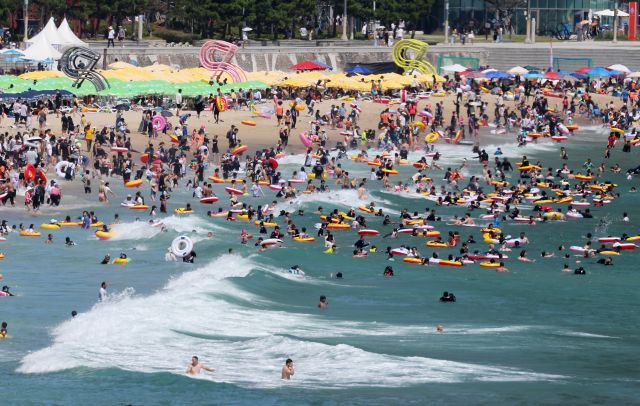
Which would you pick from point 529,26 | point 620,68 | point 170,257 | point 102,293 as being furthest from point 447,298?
point 529,26

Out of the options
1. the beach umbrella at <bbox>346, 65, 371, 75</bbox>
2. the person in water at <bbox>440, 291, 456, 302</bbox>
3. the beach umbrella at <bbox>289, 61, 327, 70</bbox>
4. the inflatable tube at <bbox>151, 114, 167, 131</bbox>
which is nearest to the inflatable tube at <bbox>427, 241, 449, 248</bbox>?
the person in water at <bbox>440, 291, 456, 302</bbox>

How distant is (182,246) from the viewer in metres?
48.5

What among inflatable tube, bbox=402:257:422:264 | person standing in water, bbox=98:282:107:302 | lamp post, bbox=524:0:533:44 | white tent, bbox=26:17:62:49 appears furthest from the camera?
lamp post, bbox=524:0:533:44

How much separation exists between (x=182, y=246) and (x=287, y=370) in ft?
45.5

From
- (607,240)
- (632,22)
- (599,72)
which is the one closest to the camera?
(607,240)

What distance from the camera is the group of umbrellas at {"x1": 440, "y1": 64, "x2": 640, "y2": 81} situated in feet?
318

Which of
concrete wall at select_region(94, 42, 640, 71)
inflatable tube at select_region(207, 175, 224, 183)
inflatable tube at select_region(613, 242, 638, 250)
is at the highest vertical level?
concrete wall at select_region(94, 42, 640, 71)

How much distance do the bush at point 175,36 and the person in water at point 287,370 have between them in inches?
2828

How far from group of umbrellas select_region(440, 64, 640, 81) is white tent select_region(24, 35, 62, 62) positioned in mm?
26937

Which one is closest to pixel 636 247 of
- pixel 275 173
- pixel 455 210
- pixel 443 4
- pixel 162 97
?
pixel 455 210

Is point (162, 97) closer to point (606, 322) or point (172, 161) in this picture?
point (172, 161)

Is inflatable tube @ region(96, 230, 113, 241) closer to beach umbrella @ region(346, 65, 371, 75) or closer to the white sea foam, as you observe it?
the white sea foam

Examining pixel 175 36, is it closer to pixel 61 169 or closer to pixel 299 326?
pixel 61 169

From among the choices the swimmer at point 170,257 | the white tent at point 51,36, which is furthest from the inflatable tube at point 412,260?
the white tent at point 51,36
